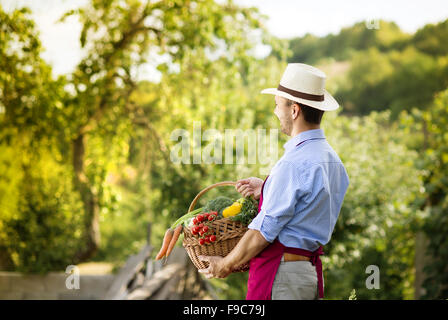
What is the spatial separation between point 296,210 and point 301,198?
47 millimetres

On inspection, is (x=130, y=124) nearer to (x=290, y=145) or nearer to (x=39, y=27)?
(x=39, y=27)

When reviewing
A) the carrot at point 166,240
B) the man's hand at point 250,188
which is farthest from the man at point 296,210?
the carrot at point 166,240

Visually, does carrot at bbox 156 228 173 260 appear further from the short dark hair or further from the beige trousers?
the short dark hair

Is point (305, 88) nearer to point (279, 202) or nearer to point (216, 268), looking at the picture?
point (279, 202)

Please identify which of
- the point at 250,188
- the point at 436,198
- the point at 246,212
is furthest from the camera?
the point at 436,198

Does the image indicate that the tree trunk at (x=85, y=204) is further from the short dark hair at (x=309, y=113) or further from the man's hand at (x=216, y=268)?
the short dark hair at (x=309, y=113)

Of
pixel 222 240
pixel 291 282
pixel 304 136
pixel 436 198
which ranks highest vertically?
pixel 304 136

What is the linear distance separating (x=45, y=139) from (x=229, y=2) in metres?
3.18

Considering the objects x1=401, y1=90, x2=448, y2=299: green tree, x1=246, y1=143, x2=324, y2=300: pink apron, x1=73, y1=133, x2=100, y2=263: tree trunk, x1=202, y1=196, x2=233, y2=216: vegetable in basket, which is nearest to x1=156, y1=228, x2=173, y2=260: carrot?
x1=202, y1=196, x2=233, y2=216: vegetable in basket

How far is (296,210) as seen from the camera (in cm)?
173

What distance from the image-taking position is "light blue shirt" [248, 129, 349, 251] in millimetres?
1695

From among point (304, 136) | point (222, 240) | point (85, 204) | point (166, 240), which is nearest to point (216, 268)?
point (222, 240)
